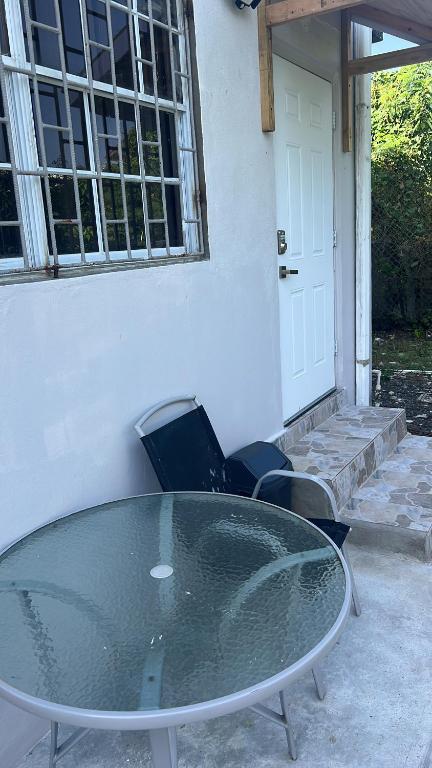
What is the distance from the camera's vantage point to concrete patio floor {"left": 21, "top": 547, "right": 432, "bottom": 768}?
1780 millimetres

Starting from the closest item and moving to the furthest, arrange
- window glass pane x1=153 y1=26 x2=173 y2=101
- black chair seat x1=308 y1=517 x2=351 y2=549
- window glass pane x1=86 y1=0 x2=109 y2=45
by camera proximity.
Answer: window glass pane x1=86 y1=0 x2=109 y2=45 < black chair seat x1=308 y1=517 x2=351 y2=549 < window glass pane x1=153 y1=26 x2=173 y2=101

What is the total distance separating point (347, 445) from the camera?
11.6 ft

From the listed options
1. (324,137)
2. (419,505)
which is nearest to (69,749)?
(419,505)

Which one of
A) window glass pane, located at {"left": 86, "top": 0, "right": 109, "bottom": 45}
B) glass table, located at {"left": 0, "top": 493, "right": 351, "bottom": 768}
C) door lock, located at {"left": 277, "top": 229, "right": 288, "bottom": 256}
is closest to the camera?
glass table, located at {"left": 0, "top": 493, "right": 351, "bottom": 768}

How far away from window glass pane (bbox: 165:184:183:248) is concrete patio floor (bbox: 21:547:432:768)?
1809 mm

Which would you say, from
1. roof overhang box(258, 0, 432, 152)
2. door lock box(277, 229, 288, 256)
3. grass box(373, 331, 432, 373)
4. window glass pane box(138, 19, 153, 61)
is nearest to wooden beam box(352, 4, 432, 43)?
roof overhang box(258, 0, 432, 152)

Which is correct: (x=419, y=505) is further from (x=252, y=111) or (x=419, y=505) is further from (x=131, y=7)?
(x=131, y=7)

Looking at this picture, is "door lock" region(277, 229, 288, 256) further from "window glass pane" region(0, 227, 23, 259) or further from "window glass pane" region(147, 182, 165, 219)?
"window glass pane" region(0, 227, 23, 259)

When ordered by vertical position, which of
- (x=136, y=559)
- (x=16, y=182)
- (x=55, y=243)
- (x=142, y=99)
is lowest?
(x=136, y=559)

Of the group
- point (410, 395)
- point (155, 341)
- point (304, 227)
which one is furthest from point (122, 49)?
point (410, 395)

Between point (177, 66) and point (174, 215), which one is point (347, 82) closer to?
point (177, 66)

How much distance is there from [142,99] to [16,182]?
2.62ft

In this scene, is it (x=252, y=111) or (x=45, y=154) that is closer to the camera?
(x=45, y=154)

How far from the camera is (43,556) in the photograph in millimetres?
1674
